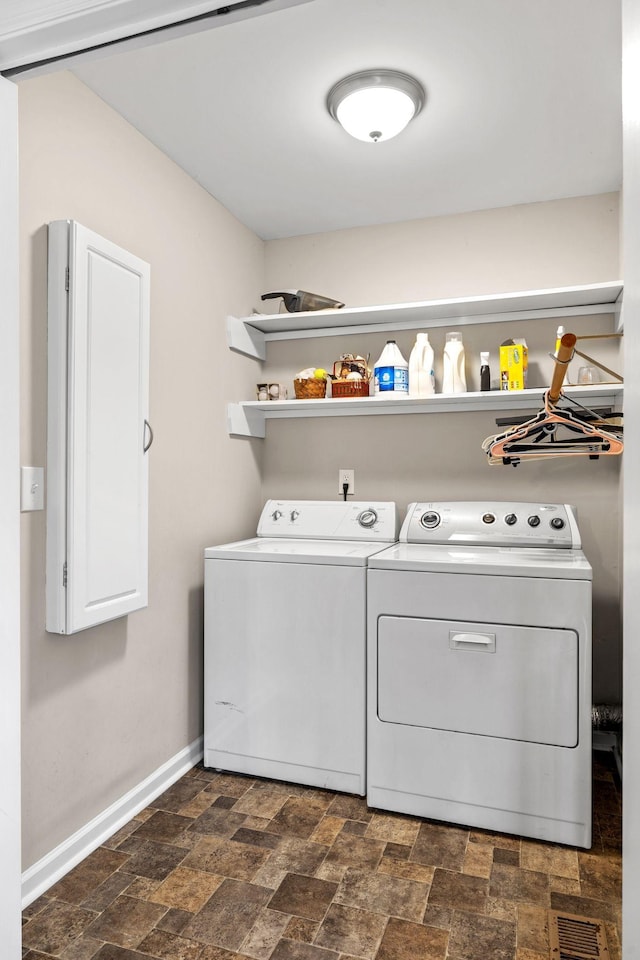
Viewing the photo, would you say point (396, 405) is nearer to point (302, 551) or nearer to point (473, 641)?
point (302, 551)

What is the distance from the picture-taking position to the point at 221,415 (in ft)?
9.43

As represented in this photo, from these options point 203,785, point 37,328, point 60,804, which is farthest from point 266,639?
point 37,328

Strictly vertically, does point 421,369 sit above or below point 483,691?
above

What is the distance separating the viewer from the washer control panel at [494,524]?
258cm

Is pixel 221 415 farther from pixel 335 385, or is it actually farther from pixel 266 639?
pixel 266 639

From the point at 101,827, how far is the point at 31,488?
1.13 m

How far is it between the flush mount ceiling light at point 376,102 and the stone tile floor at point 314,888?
2341mm

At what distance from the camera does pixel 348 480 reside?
3158mm

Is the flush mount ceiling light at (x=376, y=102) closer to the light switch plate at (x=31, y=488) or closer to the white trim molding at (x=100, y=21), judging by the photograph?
the white trim molding at (x=100, y=21)

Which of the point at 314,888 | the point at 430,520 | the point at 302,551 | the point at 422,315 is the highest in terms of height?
the point at 422,315

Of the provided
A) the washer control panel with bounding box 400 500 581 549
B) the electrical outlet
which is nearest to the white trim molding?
the washer control panel with bounding box 400 500 581 549

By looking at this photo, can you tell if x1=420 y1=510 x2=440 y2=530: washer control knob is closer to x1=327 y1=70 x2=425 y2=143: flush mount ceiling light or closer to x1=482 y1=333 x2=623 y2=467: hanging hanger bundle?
x1=482 y1=333 x2=623 y2=467: hanging hanger bundle

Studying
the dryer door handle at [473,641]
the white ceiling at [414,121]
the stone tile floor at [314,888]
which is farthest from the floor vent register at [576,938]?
the white ceiling at [414,121]

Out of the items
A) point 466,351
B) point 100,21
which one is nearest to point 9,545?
point 100,21
